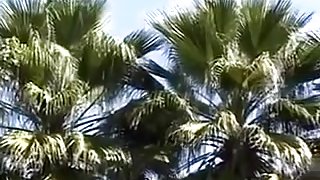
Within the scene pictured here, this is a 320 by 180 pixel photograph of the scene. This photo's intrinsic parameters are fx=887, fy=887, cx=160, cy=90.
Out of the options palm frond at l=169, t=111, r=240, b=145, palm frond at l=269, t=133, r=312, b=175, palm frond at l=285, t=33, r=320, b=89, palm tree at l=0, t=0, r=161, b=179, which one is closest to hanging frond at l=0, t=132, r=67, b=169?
palm tree at l=0, t=0, r=161, b=179

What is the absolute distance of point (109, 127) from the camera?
10695mm

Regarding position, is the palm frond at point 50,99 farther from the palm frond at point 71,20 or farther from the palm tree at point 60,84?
the palm frond at point 71,20

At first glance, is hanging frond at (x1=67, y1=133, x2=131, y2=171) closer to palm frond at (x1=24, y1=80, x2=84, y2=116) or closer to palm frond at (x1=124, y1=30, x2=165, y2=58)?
palm frond at (x1=24, y1=80, x2=84, y2=116)

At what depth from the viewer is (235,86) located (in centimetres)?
1029

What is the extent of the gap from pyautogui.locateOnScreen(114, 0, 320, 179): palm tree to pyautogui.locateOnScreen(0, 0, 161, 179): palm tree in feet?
1.47

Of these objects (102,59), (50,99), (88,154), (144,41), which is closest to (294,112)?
(144,41)

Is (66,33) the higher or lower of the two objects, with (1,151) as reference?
higher

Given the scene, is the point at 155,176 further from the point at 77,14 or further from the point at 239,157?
the point at 77,14

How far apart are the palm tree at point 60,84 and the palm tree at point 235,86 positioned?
45cm

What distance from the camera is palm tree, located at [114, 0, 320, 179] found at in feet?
33.2

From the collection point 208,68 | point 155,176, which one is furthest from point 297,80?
point 155,176

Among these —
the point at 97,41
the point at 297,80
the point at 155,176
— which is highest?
the point at 97,41

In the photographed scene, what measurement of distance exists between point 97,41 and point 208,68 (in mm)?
1377

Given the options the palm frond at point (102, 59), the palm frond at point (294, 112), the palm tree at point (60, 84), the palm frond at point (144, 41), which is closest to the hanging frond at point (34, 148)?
the palm tree at point (60, 84)
